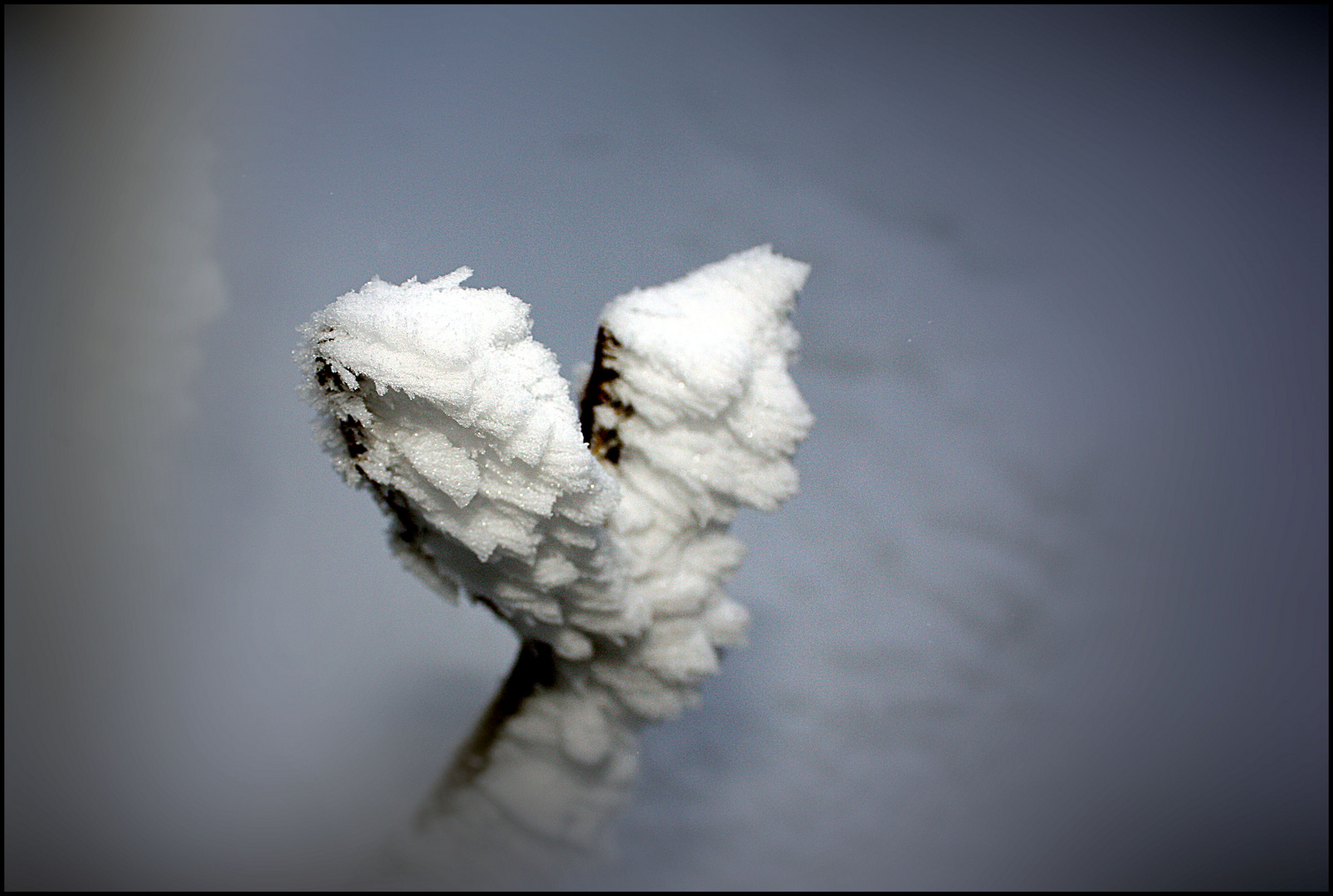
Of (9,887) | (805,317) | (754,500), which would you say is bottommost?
(9,887)

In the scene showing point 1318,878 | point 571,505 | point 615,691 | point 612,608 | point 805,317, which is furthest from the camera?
point 1318,878

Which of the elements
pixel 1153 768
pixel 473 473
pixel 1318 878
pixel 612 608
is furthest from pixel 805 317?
pixel 1318 878

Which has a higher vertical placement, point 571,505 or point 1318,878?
point 1318,878

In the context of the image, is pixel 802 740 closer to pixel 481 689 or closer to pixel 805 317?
pixel 481 689

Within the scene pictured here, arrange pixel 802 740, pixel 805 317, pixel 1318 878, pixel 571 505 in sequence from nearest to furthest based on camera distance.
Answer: pixel 571 505
pixel 805 317
pixel 802 740
pixel 1318 878

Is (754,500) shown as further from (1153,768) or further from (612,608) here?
(1153,768)

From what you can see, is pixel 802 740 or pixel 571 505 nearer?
pixel 571 505

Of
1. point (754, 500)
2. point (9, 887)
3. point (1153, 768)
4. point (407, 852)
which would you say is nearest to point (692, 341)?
point (754, 500)
